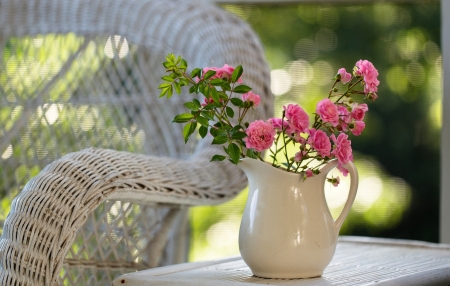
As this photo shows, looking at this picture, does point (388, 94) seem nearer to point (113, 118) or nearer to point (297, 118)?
point (113, 118)

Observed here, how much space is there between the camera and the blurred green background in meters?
1.71

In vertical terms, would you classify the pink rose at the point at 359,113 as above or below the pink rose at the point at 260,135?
above

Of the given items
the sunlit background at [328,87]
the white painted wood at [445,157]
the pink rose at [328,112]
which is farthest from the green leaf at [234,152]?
the white painted wood at [445,157]

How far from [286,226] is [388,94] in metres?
0.94

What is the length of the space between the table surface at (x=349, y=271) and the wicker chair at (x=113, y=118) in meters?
0.13

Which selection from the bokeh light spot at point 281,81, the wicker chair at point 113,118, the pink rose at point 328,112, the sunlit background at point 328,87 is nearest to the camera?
the pink rose at point 328,112

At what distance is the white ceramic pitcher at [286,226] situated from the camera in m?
0.86

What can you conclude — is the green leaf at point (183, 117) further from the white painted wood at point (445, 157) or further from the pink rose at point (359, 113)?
the white painted wood at point (445, 157)

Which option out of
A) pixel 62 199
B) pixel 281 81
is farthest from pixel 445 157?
pixel 62 199

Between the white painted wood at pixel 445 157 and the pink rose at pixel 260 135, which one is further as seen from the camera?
the white painted wood at pixel 445 157

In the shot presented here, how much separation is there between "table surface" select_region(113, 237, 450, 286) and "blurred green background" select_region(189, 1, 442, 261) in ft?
1.68

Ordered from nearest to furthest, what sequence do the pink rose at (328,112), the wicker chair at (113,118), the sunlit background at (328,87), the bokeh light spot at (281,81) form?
the pink rose at (328,112)
the wicker chair at (113,118)
the sunlit background at (328,87)
the bokeh light spot at (281,81)

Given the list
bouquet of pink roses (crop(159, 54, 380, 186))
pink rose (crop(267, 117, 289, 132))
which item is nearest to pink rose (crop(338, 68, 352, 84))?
bouquet of pink roses (crop(159, 54, 380, 186))

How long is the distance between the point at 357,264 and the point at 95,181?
435 mm
